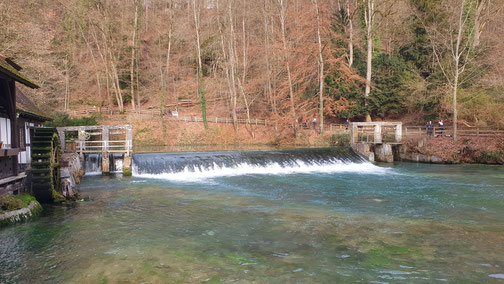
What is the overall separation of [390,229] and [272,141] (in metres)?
30.5

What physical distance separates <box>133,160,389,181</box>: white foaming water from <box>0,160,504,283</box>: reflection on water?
410 centimetres

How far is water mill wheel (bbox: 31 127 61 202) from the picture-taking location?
13930mm

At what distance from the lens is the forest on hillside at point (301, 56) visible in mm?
31250

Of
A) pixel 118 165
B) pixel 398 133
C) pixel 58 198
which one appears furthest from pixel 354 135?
pixel 58 198

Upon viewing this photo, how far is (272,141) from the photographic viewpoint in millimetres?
41062

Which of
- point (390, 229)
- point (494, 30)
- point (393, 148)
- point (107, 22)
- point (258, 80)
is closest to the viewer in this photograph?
point (390, 229)

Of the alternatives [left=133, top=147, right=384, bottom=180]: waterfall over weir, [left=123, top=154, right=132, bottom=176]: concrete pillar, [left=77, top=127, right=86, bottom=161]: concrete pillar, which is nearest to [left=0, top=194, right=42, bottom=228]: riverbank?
[left=133, top=147, right=384, bottom=180]: waterfall over weir

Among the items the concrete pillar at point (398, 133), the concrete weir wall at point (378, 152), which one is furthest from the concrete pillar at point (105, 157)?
the concrete pillar at point (398, 133)

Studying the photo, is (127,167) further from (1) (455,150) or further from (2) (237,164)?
(1) (455,150)

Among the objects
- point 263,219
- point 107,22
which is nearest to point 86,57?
point 107,22

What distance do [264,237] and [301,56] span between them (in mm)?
32674

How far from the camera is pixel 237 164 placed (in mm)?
23688

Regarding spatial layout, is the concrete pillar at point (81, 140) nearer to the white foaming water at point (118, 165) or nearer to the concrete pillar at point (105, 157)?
the concrete pillar at point (105, 157)

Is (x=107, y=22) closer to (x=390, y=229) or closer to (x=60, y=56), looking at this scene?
(x=60, y=56)
